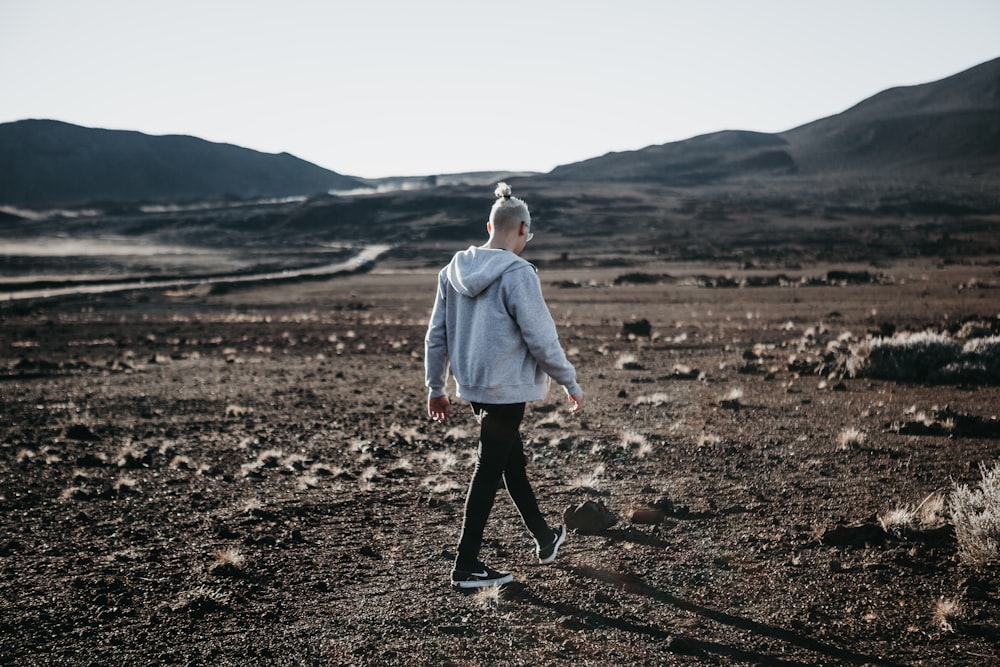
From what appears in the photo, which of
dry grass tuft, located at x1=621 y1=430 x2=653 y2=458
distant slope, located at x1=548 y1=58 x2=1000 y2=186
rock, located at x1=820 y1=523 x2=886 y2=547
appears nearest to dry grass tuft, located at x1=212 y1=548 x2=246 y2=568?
rock, located at x1=820 y1=523 x2=886 y2=547

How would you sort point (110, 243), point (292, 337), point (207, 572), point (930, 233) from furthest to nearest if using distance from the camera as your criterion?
point (110, 243)
point (930, 233)
point (292, 337)
point (207, 572)

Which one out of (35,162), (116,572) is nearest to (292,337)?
(116,572)

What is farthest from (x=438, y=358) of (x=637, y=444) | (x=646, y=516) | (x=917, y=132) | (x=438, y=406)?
(x=917, y=132)

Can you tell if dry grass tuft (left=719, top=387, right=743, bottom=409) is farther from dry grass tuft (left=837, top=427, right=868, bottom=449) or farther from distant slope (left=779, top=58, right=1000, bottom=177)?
distant slope (left=779, top=58, right=1000, bottom=177)

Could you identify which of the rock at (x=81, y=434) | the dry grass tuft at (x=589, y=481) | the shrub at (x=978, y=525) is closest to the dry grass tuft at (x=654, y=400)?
the dry grass tuft at (x=589, y=481)

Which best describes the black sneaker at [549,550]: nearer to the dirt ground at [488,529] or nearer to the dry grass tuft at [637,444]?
the dirt ground at [488,529]

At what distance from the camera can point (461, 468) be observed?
6.86 meters

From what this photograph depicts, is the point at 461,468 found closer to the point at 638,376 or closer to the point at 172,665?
the point at 172,665

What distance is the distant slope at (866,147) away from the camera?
133 m

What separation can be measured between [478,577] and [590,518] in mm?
1183

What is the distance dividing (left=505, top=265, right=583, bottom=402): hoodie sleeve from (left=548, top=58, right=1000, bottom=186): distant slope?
133 meters

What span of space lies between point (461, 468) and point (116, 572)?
→ 3026mm

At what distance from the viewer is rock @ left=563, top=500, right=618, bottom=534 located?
5.00 metres

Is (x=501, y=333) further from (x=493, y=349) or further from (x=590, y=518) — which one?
(x=590, y=518)
